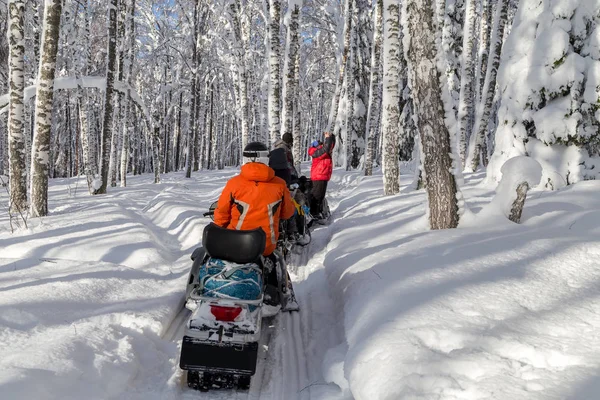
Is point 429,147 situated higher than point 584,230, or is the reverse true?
point 429,147

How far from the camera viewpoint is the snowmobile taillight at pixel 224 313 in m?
3.52

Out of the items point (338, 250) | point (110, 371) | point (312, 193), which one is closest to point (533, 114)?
point (312, 193)

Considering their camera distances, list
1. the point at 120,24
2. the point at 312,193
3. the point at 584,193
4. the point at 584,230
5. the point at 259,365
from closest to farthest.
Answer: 1. the point at 259,365
2. the point at 584,230
3. the point at 584,193
4. the point at 312,193
5. the point at 120,24

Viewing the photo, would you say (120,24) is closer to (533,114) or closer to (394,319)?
(533,114)

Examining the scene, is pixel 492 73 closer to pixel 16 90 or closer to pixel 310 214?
pixel 310 214

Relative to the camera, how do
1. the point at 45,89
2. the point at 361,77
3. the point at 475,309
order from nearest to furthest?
1. the point at 475,309
2. the point at 45,89
3. the point at 361,77

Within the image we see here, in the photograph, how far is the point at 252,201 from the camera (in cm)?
450

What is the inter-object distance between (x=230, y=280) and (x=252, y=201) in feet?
3.29

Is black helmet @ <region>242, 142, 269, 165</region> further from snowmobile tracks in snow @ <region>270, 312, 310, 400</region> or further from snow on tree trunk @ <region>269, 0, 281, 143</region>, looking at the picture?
snow on tree trunk @ <region>269, 0, 281, 143</region>

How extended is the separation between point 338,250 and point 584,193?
484 centimetres

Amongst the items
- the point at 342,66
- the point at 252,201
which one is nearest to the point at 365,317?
the point at 252,201

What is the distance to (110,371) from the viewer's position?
3299mm

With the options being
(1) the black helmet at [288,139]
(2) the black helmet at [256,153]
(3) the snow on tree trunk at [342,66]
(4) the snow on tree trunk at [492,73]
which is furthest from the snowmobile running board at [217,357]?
(3) the snow on tree trunk at [342,66]

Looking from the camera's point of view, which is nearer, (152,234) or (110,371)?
(110,371)
